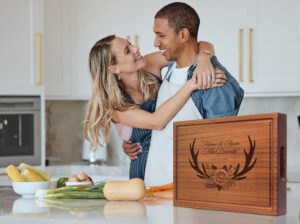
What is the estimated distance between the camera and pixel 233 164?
4.03ft

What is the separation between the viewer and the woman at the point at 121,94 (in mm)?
2008

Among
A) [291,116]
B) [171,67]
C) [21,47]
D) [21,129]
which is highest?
[21,47]

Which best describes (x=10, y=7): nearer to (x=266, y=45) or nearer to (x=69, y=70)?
(x=69, y=70)

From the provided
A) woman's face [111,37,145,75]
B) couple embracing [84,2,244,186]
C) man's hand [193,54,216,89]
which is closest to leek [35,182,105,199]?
couple embracing [84,2,244,186]

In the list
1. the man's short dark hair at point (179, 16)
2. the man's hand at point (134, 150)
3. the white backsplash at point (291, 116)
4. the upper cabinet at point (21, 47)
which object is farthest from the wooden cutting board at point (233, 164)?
the upper cabinet at point (21, 47)

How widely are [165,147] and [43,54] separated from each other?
186cm

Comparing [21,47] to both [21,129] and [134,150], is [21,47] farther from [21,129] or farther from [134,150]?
[134,150]

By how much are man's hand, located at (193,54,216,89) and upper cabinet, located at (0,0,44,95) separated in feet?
6.50

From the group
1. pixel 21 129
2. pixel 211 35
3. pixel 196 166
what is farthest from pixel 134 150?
pixel 21 129

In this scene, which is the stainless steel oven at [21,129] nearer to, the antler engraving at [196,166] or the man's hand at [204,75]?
the man's hand at [204,75]

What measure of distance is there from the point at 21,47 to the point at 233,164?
8.75 feet

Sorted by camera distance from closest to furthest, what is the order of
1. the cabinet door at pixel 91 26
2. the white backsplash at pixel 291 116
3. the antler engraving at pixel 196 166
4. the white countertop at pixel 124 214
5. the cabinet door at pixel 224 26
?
the white countertop at pixel 124 214 < the antler engraving at pixel 196 166 < the cabinet door at pixel 224 26 < the white backsplash at pixel 291 116 < the cabinet door at pixel 91 26

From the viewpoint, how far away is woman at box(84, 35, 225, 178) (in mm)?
2008

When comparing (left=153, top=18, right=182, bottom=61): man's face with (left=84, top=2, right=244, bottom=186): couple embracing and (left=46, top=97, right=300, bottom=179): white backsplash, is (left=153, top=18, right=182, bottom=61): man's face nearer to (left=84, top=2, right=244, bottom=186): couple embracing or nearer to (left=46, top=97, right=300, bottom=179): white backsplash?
(left=84, top=2, right=244, bottom=186): couple embracing
